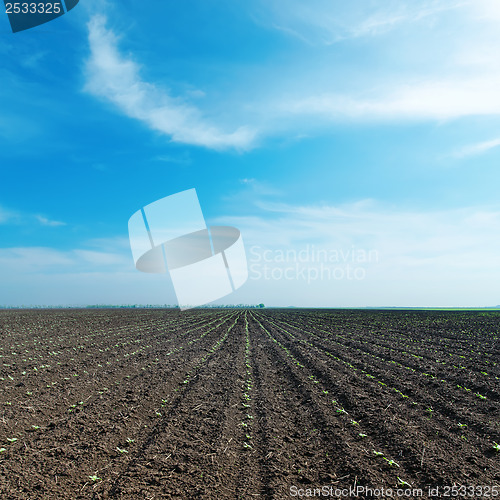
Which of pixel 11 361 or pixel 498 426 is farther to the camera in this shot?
pixel 11 361

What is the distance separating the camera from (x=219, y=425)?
23.0 feet

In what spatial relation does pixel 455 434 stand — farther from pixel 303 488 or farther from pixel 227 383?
pixel 227 383

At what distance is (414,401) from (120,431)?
7.05 meters

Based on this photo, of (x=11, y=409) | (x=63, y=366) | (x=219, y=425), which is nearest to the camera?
(x=219, y=425)

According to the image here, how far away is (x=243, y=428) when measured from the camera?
6867mm

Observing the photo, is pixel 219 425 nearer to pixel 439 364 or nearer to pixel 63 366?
pixel 63 366

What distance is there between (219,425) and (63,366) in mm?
8334

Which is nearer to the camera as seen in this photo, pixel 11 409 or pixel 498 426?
pixel 498 426

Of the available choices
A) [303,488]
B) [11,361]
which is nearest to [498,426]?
[303,488]

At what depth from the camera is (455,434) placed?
6566 mm

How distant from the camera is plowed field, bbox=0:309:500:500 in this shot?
16.2 ft

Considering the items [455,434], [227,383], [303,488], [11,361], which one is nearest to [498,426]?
[455,434]

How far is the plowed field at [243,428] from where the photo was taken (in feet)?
16.2

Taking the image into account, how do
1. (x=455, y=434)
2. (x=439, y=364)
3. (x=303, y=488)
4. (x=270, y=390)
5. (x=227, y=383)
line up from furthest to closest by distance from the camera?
(x=439, y=364) < (x=227, y=383) < (x=270, y=390) < (x=455, y=434) < (x=303, y=488)
